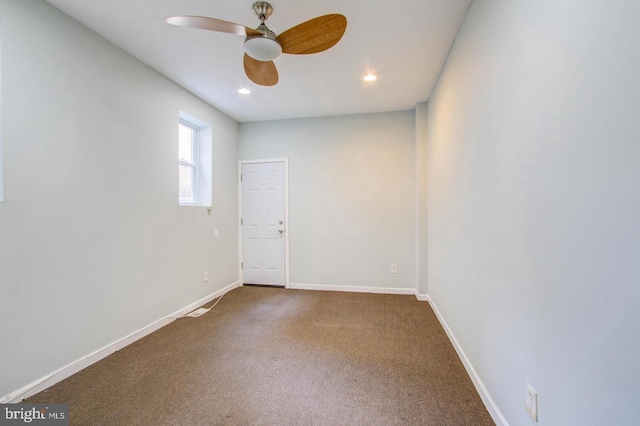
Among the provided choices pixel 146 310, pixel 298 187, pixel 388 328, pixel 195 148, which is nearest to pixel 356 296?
pixel 388 328

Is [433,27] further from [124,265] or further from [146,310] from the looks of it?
[146,310]

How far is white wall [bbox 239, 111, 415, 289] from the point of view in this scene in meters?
3.90

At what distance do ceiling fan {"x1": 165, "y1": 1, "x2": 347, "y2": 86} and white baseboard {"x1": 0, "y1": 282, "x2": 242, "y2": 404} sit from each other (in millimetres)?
2455

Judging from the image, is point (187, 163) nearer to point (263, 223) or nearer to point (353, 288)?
point (263, 223)

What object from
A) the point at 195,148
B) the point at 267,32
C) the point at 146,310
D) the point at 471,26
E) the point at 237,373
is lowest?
the point at 237,373

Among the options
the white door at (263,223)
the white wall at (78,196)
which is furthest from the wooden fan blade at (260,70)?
the white door at (263,223)

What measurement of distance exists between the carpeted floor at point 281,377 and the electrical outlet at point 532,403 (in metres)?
0.47

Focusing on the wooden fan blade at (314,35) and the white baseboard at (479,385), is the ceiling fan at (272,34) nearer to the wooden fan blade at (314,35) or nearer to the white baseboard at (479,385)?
the wooden fan blade at (314,35)

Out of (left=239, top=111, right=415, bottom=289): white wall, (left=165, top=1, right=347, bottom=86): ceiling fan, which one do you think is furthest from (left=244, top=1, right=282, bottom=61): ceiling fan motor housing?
(left=239, top=111, right=415, bottom=289): white wall

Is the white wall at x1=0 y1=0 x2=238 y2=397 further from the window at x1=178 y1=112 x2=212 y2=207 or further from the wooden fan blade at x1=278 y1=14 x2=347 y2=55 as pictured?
the wooden fan blade at x1=278 y1=14 x2=347 y2=55

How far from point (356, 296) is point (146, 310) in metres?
2.59

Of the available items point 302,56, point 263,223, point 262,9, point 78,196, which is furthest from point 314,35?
point 263,223

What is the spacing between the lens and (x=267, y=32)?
1724 millimetres

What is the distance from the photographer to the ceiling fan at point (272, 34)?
1.52 metres
